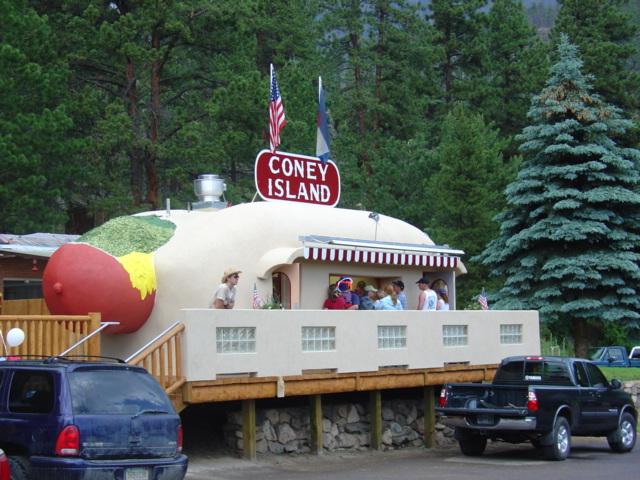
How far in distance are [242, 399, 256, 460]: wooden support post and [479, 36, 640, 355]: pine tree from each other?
53.0 feet

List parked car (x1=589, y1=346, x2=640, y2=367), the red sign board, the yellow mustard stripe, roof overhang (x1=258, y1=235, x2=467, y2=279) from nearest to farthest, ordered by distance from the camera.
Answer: the yellow mustard stripe, roof overhang (x1=258, y1=235, x2=467, y2=279), the red sign board, parked car (x1=589, y1=346, x2=640, y2=367)

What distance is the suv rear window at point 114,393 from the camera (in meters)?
11.2

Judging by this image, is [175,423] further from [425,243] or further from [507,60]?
[507,60]

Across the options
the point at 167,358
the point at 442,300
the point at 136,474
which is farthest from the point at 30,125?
the point at 136,474

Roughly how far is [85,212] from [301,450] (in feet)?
74.5

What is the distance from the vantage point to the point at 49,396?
11.2 metres

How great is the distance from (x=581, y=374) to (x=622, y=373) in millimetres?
12748

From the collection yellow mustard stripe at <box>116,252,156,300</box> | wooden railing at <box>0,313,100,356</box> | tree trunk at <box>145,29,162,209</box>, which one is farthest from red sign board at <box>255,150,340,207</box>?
tree trunk at <box>145,29,162,209</box>

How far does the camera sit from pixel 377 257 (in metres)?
20.9

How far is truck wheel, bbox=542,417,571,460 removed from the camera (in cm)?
1828

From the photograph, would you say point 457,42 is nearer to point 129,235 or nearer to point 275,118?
point 275,118

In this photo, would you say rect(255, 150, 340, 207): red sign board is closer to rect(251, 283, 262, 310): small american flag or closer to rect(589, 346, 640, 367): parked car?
rect(251, 283, 262, 310): small american flag

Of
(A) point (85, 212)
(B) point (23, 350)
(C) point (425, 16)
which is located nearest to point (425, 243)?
(B) point (23, 350)

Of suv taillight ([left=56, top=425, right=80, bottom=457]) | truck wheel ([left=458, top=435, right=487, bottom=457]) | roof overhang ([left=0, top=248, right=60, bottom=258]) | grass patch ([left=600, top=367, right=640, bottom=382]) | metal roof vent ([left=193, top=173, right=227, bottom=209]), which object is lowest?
truck wheel ([left=458, top=435, right=487, bottom=457])
